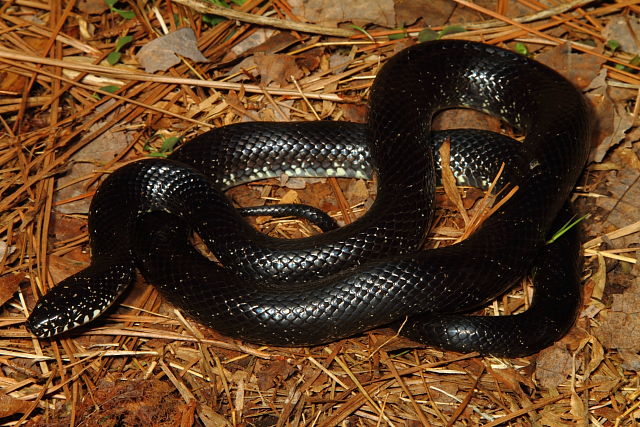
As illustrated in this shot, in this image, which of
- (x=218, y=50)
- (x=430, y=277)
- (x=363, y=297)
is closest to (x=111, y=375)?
(x=363, y=297)

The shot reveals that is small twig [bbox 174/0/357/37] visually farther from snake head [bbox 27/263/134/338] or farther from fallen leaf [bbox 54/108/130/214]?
snake head [bbox 27/263/134/338]

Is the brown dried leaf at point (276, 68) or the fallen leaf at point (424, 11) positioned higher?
the fallen leaf at point (424, 11)

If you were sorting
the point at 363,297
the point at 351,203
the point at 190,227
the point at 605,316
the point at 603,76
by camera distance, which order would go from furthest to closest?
the point at 603,76, the point at 351,203, the point at 190,227, the point at 605,316, the point at 363,297

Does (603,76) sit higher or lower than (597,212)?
higher

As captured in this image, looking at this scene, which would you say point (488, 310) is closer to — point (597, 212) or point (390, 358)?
point (390, 358)

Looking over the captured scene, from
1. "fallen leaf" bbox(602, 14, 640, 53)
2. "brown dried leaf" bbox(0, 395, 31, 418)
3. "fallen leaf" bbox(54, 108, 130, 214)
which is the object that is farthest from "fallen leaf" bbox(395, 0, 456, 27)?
"brown dried leaf" bbox(0, 395, 31, 418)

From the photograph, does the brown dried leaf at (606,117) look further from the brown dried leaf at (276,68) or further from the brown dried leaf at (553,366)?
the brown dried leaf at (276,68)

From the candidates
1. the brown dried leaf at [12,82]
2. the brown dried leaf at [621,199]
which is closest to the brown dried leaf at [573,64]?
the brown dried leaf at [621,199]
